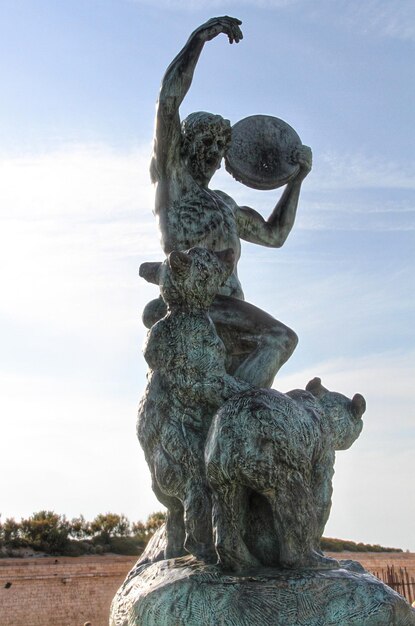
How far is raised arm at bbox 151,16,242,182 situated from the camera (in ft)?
15.3

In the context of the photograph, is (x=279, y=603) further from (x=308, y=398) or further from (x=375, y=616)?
(x=308, y=398)

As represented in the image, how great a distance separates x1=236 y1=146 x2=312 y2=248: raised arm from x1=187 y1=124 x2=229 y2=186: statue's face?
404 mm

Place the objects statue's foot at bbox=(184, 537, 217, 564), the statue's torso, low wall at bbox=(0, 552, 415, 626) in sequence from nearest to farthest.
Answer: statue's foot at bbox=(184, 537, 217, 564), the statue's torso, low wall at bbox=(0, 552, 415, 626)

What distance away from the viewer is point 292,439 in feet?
11.8

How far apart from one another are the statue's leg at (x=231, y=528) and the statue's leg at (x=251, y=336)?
0.91 metres

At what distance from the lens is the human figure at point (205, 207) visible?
4.48 metres

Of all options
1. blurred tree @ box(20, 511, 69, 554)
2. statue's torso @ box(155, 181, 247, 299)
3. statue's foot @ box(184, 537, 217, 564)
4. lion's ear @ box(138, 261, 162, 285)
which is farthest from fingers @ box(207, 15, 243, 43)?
blurred tree @ box(20, 511, 69, 554)

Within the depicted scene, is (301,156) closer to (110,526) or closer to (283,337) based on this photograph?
(283,337)

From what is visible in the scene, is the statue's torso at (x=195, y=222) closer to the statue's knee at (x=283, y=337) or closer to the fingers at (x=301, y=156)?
the statue's knee at (x=283, y=337)

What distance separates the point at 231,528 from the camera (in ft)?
11.8

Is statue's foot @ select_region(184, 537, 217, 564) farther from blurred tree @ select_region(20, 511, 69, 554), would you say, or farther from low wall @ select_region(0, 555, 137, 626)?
blurred tree @ select_region(20, 511, 69, 554)

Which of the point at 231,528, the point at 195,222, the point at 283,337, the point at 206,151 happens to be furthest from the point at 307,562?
the point at 206,151

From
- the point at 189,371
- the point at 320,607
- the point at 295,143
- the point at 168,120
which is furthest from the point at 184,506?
the point at 295,143

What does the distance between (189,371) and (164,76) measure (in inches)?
71.8
